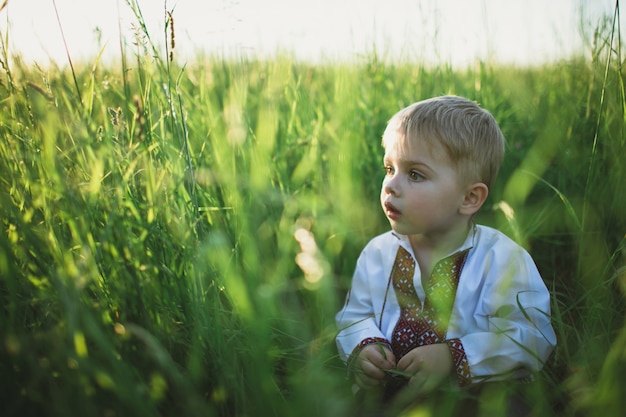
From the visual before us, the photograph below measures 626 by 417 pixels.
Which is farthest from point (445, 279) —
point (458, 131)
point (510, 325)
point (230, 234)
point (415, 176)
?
point (230, 234)

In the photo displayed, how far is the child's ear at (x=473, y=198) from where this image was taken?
5.15 feet

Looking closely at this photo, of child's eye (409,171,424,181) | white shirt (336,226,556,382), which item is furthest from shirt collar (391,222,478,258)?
child's eye (409,171,424,181)

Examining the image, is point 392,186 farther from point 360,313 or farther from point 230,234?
point 230,234

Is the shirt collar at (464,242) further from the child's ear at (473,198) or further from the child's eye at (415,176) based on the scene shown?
the child's eye at (415,176)

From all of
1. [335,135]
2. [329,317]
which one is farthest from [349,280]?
[335,135]

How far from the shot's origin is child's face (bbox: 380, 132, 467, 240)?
152 centimetres

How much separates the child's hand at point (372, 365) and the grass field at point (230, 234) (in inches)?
2.9

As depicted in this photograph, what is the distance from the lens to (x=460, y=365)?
1446 mm

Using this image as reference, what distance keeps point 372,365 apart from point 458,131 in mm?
756

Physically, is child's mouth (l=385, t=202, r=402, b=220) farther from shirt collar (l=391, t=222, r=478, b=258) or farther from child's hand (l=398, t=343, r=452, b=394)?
child's hand (l=398, t=343, r=452, b=394)

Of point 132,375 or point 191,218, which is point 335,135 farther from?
point 132,375

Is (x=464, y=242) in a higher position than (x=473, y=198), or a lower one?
lower

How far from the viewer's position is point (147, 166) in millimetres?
1187

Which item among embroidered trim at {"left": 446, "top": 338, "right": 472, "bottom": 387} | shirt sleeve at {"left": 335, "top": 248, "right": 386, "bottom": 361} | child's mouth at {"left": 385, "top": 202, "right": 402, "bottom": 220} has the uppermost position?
child's mouth at {"left": 385, "top": 202, "right": 402, "bottom": 220}
